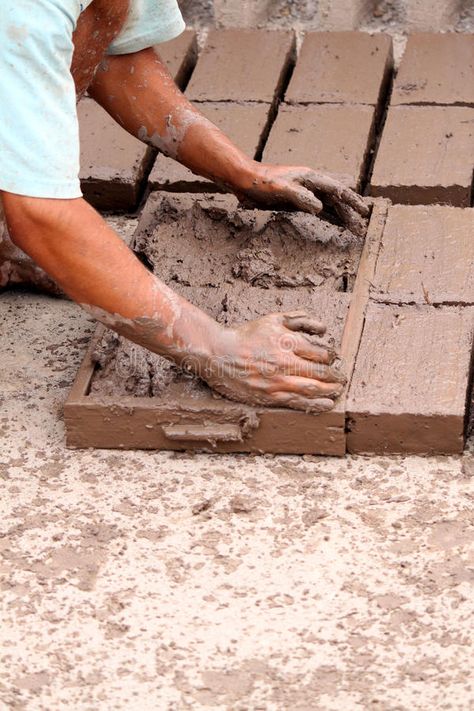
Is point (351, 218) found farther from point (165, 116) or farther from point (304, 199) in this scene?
point (165, 116)

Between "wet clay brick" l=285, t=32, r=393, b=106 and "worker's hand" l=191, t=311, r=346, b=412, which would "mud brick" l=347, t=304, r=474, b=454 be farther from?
"wet clay brick" l=285, t=32, r=393, b=106

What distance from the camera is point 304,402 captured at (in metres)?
3.32

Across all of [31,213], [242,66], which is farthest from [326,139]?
[31,213]

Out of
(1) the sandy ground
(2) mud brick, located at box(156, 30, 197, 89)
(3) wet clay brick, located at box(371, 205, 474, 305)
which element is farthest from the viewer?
(2) mud brick, located at box(156, 30, 197, 89)

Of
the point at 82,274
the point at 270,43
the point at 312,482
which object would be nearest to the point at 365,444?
the point at 312,482

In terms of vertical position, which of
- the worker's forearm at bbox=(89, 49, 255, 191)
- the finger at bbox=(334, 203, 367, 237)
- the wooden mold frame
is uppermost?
the worker's forearm at bbox=(89, 49, 255, 191)

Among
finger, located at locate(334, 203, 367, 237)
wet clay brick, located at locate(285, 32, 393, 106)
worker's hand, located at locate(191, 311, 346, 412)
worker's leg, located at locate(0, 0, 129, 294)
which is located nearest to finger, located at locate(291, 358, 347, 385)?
worker's hand, located at locate(191, 311, 346, 412)

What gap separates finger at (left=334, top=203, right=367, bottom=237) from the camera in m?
3.99

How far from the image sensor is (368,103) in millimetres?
4965

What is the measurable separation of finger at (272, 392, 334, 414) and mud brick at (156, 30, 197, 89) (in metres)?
2.38

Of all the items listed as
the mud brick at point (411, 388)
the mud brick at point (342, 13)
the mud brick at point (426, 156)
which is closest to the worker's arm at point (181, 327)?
the mud brick at point (411, 388)

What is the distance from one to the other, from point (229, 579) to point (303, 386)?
572 mm

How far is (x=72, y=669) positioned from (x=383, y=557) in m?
0.83

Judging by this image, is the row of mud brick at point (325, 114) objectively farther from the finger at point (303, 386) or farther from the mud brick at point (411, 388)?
the finger at point (303, 386)
